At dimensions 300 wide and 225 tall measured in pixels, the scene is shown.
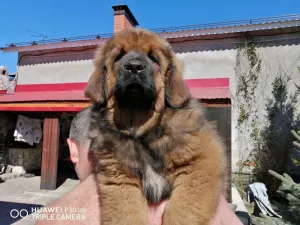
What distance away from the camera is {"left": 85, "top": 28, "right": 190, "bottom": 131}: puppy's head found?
2.31 meters

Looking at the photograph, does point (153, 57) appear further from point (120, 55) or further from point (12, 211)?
point (12, 211)

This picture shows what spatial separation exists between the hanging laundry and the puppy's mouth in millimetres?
10943

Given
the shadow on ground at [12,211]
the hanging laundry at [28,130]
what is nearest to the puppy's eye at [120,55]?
the shadow on ground at [12,211]

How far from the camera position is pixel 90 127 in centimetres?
253

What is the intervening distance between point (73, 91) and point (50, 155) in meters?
3.62

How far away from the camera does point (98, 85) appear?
8.13 feet

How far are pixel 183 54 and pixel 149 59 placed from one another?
32.5ft

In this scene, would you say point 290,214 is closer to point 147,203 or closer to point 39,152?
point 147,203

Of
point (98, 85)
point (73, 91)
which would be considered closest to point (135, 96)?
point (98, 85)

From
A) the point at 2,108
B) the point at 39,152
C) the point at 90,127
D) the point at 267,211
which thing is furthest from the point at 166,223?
the point at 39,152

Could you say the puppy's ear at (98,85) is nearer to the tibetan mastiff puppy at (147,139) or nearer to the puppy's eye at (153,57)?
the tibetan mastiff puppy at (147,139)

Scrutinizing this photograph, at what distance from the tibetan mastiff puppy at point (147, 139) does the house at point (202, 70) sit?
21.7 ft

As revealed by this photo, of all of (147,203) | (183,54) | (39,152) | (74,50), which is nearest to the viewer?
(147,203)

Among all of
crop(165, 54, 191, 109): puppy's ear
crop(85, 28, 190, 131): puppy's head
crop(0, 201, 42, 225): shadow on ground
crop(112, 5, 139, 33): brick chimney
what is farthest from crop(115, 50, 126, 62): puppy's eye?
crop(112, 5, 139, 33): brick chimney
